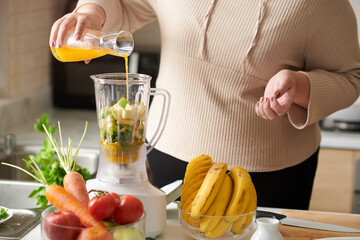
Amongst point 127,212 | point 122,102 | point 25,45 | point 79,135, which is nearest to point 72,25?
point 122,102

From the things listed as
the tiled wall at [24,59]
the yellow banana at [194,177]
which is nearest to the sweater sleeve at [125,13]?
the yellow banana at [194,177]

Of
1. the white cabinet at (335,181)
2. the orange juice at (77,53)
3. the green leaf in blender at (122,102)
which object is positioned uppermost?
the orange juice at (77,53)

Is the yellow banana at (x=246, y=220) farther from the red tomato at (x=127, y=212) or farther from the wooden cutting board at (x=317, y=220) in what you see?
the red tomato at (x=127, y=212)

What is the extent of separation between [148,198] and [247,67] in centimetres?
50

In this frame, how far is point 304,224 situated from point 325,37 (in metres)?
0.48

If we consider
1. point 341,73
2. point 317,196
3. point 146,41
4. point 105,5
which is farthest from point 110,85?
point 146,41

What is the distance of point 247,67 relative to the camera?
1.39 m

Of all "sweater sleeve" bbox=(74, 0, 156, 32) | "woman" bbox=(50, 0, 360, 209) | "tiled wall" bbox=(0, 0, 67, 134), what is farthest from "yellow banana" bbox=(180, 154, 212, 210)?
"tiled wall" bbox=(0, 0, 67, 134)

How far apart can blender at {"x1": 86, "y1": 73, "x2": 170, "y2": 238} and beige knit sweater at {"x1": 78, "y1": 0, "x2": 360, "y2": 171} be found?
389 millimetres

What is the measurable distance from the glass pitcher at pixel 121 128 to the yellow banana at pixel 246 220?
20cm

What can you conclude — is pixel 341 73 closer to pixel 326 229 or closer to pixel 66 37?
pixel 326 229

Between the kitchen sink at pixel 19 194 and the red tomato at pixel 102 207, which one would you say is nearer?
the red tomato at pixel 102 207

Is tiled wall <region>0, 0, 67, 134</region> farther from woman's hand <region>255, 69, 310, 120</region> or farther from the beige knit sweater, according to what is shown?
woman's hand <region>255, 69, 310, 120</region>

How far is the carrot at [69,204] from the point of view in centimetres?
86
